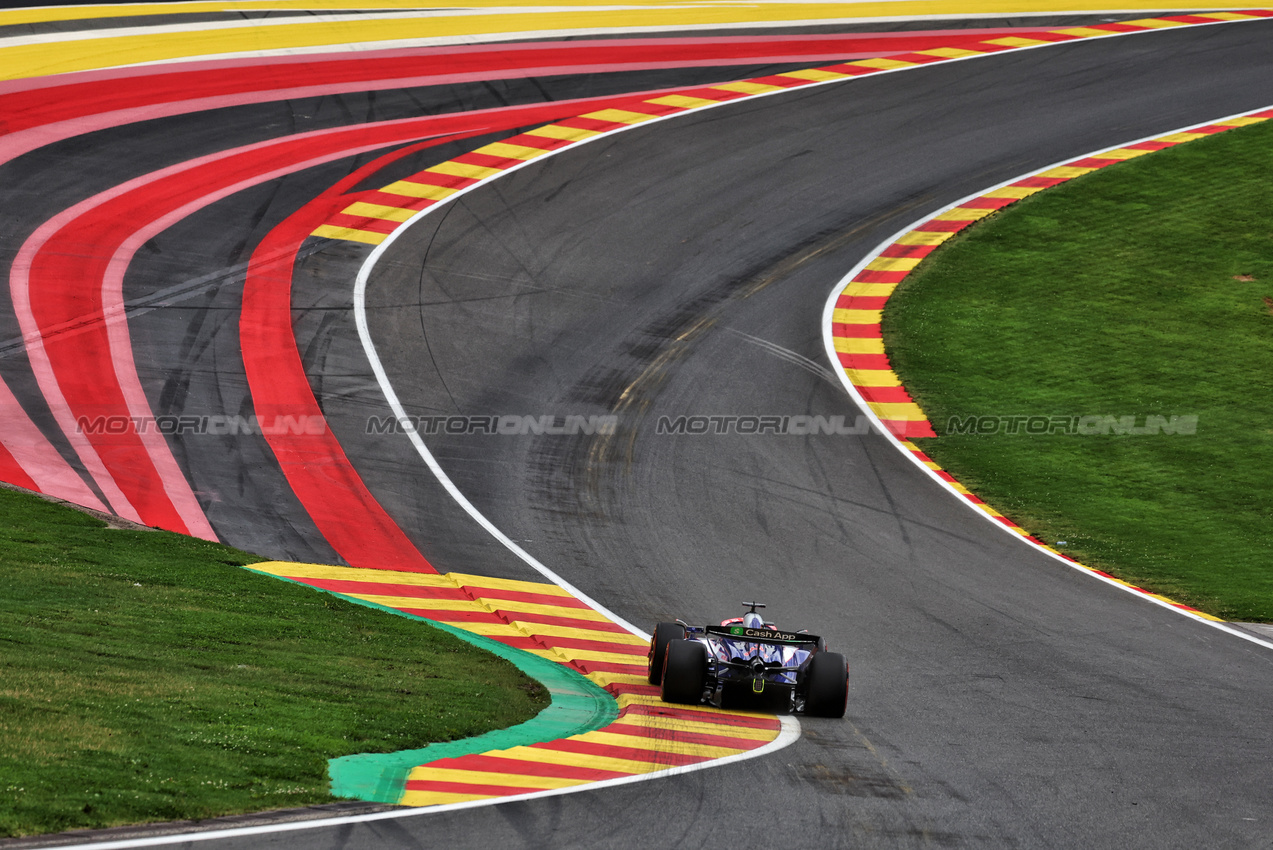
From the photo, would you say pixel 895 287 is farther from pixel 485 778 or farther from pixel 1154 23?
pixel 485 778

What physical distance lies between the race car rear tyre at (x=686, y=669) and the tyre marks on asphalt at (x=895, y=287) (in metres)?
8.65

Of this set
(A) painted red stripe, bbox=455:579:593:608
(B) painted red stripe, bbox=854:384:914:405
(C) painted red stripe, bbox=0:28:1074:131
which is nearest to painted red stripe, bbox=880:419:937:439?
(B) painted red stripe, bbox=854:384:914:405

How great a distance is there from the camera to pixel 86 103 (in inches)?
1454

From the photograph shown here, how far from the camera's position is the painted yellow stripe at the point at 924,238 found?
3400 cm

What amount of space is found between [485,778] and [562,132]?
98.2 ft

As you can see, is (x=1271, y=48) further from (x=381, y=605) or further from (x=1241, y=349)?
(x=381, y=605)

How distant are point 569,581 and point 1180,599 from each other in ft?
29.3

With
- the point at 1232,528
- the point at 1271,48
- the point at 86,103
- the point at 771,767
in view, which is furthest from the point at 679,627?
the point at 1271,48

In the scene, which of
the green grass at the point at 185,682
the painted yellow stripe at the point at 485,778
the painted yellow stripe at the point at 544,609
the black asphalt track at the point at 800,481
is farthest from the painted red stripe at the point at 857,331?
the painted yellow stripe at the point at 485,778

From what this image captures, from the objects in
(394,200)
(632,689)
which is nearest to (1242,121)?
(394,200)

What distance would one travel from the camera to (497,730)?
41.8 ft

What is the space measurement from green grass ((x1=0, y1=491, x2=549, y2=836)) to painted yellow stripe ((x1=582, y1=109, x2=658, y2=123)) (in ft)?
77.4

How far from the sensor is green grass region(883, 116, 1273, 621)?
22547mm

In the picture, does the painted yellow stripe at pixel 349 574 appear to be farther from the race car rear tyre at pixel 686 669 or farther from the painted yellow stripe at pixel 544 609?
the race car rear tyre at pixel 686 669
